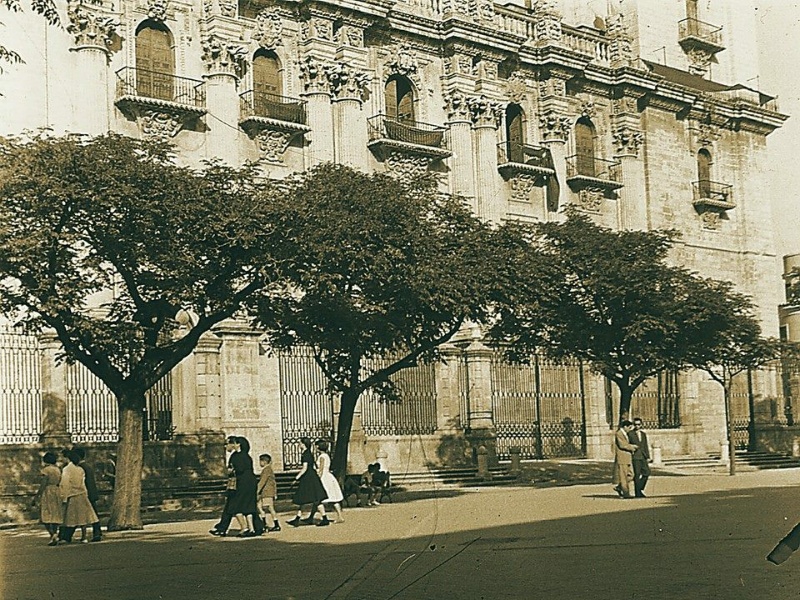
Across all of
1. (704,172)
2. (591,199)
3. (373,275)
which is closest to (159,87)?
(373,275)

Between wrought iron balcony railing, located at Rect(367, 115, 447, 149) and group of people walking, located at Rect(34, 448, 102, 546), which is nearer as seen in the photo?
group of people walking, located at Rect(34, 448, 102, 546)

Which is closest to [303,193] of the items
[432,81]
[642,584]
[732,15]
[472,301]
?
[472,301]

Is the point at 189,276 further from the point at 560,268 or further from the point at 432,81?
the point at 432,81

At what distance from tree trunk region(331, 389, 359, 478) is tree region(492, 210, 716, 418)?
6358 millimetres

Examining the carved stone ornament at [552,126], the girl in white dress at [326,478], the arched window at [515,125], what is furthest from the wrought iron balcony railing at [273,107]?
the girl in white dress at [326,478]

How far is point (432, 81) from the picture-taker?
38406 mm

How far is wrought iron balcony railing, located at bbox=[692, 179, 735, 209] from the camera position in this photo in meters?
46.2

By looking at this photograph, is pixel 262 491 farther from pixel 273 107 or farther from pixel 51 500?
pixel 273 107

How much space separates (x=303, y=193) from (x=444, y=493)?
9.12 metres

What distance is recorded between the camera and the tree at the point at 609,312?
3056cm

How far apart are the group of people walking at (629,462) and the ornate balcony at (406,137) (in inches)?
587

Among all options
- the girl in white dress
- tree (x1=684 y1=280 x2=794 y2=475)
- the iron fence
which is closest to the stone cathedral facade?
the iron fence

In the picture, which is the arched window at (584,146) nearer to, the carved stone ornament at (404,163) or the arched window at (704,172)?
the arched window at (704,172)

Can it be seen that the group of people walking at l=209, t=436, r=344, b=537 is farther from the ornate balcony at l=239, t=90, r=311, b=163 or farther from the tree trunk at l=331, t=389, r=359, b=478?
the ornate balcony at l=239, t=90, r=311, b=163
